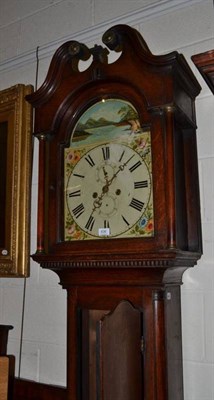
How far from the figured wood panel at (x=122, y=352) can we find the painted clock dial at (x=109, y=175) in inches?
8.0

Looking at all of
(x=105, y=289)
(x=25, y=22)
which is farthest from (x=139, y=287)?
(x=25, y=22)

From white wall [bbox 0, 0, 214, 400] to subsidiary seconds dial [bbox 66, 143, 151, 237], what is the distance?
0.20 meters

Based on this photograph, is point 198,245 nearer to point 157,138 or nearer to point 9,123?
point 157,138

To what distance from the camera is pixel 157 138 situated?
98cm

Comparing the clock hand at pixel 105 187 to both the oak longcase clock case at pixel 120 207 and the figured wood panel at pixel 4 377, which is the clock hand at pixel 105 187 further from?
the figured wood panel at pixel 4 377

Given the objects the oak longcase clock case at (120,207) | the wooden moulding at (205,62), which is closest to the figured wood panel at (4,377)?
the oak longcase clock case at (120,207)

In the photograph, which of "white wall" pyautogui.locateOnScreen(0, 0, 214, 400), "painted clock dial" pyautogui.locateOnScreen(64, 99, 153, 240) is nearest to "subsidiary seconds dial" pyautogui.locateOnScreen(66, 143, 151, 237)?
"painted clock dial" pyautogui.locateOnScreen(64, 99, 153, 240)

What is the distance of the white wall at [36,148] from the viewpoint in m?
1.07

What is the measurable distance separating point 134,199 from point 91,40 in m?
0.64

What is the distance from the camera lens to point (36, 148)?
1436 mm

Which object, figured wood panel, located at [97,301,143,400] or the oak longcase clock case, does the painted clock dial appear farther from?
figured wood panel, located at [97,301,143,400]

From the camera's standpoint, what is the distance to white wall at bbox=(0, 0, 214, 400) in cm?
107

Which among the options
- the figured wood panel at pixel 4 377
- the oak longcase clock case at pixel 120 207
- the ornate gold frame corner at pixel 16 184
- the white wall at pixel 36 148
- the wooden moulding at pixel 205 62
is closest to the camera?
the wooden moulding at pixel 205 62

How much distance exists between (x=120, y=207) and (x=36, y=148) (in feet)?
1.73
